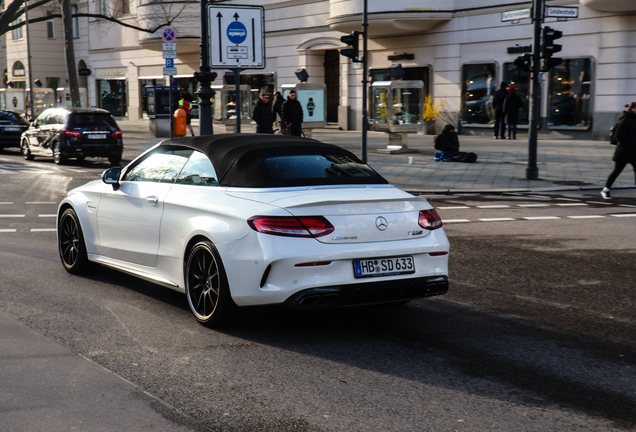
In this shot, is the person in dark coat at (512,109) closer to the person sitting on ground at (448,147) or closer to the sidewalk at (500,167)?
the sidewalk at (500,167)

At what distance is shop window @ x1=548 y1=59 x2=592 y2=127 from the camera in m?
25.4

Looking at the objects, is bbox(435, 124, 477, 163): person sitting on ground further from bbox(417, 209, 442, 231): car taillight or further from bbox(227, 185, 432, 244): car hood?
bbox(227, 185, 432, 244): car hood

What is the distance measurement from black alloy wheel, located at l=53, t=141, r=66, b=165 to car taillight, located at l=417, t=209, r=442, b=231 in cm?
1720

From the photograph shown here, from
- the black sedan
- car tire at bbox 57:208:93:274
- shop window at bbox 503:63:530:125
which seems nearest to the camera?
car tire at bbox 57:208:93:274

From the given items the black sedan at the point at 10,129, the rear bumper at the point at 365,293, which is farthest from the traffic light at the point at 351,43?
the black sedan at the point at 10,129

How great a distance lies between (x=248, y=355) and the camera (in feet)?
16.1

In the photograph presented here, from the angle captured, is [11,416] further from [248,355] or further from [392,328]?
[392,328]

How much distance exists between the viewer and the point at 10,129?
26.9 metres

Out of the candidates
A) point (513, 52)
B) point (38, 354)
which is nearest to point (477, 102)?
point (513, 52)

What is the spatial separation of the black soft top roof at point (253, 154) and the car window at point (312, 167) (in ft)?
0.18

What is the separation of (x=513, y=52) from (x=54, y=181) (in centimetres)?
1672

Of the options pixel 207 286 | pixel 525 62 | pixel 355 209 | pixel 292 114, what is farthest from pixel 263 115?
pixel 355 209

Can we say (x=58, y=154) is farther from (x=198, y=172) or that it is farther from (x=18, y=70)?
(x=18, y=70)

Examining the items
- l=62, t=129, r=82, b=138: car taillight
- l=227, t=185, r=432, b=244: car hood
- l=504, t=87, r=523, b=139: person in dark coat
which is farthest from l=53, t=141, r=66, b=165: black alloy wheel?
l=227, t=185, r=432, b=244: car hood
